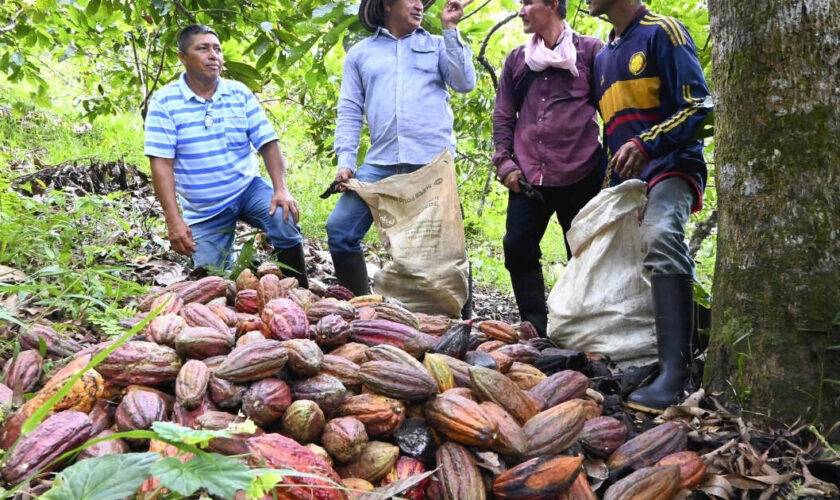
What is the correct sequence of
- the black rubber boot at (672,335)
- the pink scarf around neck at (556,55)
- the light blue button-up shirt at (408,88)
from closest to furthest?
the black rubber boot at (672,335) < the pink scarf around neck at (556,55) < the light blue button-up shirt at (408,88)

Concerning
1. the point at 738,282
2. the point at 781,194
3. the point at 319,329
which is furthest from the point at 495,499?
the point at 781,194

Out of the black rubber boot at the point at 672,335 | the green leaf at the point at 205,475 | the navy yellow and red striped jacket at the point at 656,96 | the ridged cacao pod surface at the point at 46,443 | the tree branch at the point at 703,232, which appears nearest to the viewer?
the green leaf at the point at 205,475

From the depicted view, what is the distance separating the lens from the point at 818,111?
1557 millimetres

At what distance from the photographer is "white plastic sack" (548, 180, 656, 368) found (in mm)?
2311

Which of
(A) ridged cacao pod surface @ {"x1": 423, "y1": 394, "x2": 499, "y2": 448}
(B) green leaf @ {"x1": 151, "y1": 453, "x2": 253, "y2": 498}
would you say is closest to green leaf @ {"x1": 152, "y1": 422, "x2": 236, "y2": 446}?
(B) green leaf @ {"x1": 151, "y1": 453, "x2": 253, "y2": 498}

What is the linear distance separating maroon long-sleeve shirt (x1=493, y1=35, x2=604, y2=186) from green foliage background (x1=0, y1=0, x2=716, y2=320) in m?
0.77

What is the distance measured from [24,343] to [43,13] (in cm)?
255

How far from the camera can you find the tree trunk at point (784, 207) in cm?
155

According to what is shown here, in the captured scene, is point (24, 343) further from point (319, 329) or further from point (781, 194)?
point (781, 194)

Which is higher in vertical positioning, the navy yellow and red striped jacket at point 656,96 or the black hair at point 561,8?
the black hair at point 561,8

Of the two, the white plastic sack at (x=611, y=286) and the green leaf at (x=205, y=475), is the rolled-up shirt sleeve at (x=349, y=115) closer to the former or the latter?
the white plastic sack at (x=611, y=286)

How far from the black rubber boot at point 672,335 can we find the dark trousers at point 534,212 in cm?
94

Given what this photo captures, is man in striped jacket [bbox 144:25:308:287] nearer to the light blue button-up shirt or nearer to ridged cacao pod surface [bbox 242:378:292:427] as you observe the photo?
the light blue button-up shirt

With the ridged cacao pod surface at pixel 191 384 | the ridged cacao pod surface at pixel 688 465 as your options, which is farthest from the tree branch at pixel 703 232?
the ridged cacao pod surface at pixel 191 384
